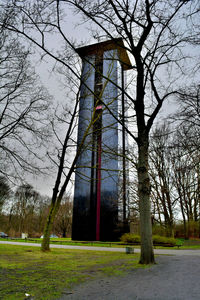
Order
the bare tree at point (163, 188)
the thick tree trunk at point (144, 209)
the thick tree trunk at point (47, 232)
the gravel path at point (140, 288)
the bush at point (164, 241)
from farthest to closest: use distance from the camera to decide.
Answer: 1. the bare tree at point (163, 188)
2. the bush at point (164, 241)
3. the thick tree trunk at point (47, 232)
4. the thick tree trunk at point (144, 209)
5. the gravel path at point (140, 288)

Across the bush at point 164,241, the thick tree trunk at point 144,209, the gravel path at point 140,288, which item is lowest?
the bush at point 164,241

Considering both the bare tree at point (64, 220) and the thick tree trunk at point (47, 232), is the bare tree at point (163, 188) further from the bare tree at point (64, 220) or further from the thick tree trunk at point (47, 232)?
the bare tree at point (64, 220)

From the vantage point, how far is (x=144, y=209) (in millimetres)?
6945

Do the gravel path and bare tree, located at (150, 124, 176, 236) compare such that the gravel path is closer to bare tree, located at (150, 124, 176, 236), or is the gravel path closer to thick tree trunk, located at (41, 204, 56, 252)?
thick tree trunk, located at (41, 204, 56, 252)

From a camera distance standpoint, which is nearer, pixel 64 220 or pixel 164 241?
pixel 164 241

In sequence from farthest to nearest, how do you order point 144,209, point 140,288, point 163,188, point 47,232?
point 163,188, point 47,232, point 144,209, point 140,288

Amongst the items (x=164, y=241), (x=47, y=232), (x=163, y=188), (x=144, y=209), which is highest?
(x=163, y=188)

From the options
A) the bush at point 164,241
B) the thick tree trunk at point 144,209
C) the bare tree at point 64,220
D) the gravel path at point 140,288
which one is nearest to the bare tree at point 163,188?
the bush at point 164,241

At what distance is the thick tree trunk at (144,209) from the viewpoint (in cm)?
662

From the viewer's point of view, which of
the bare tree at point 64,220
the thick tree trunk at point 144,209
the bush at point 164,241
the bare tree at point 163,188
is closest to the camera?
the thick tree trunk at point 144,209

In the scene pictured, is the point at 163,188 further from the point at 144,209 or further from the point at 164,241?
the point at 144,209

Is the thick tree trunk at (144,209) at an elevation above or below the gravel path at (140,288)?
above

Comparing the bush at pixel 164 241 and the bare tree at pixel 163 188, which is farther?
the bare tree at pixel 163 188

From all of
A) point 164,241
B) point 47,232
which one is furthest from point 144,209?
point 164,241
